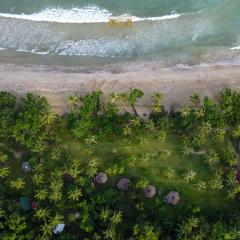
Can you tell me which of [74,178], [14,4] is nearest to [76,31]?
[14,4]

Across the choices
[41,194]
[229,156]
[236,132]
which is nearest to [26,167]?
[41,194]

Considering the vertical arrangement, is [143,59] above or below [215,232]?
above

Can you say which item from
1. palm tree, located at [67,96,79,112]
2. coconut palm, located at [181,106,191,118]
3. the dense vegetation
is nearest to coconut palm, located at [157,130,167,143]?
the dense vegetation

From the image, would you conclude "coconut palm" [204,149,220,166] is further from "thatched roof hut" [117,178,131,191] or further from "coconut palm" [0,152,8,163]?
"coconut palm" [0,152,8,163]

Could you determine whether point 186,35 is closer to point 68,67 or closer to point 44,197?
point 68,67

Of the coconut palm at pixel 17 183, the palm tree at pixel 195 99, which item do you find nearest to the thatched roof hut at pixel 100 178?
the coconut palm at pixel 17 183

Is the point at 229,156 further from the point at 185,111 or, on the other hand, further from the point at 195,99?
the point at 195,99
